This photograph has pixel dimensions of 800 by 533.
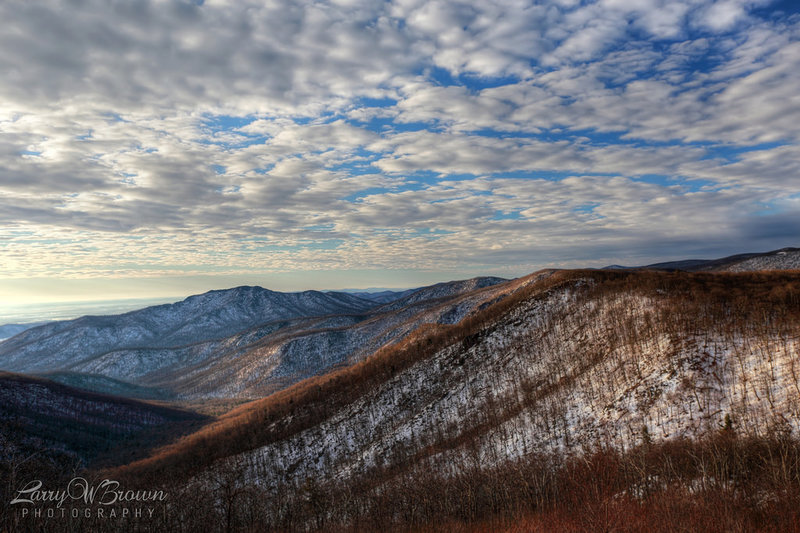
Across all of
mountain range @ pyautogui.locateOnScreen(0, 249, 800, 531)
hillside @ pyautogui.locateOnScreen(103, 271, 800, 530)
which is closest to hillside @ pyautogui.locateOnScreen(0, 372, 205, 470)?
mountain range @ pyautogui.locateOnScreen(0, 249, 800, 531)

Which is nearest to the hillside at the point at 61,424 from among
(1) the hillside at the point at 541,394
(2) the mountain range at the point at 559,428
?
(2) the mountain range at the point at 559,428

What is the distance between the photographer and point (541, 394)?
46.4 meters

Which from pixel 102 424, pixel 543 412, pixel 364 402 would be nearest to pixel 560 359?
pixel 543 412

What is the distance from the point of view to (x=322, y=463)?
61.5m

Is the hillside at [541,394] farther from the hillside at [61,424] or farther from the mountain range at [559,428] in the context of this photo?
the hillside at [61,424]

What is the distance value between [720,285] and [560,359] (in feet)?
71.6

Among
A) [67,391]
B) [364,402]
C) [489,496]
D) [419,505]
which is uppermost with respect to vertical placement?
[489,496]

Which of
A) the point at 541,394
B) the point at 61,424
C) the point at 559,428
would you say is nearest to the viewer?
the point at 559,428

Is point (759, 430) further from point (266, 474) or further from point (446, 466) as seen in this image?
point (266, 474)

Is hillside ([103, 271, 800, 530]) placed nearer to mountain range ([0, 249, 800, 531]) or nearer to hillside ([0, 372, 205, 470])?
mountain range ([0, 249, 800, 531])

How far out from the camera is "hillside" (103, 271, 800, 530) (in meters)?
30.1

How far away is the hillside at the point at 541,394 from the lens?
30094 mm

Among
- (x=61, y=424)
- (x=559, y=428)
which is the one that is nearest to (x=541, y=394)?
(x=559, y=428)

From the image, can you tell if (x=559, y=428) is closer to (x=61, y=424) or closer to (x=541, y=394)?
(x=541, y=394)
